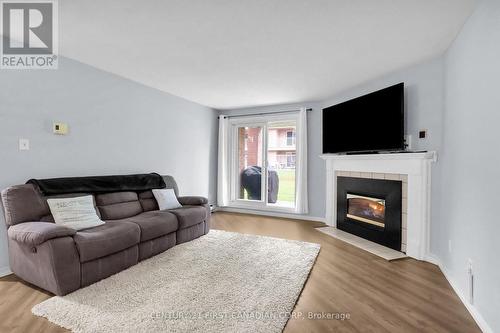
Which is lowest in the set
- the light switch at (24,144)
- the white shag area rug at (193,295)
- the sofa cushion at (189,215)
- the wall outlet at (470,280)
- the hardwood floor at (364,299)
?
the hardwood floor at (364,299)

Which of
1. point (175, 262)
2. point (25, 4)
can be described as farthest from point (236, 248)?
point (25, 4)

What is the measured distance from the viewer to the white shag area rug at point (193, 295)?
1.83 m

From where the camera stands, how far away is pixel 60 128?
304cm

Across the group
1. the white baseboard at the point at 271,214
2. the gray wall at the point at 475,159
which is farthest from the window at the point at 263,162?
the gray wall at the point at 475,159

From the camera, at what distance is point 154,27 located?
2383mm

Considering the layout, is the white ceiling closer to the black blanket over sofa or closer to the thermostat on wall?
the thermostat on wall

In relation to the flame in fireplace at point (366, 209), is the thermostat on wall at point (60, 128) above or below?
above

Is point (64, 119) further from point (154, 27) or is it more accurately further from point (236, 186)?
point (236, 186)

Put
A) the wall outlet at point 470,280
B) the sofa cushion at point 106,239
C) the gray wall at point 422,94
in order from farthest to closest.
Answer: the gray wall at point 422,94, the sofa cushion at point 106,239, the wall outlet at point 470,280

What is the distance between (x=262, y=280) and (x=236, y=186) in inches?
145

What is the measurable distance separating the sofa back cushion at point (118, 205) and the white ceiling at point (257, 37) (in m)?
1.75

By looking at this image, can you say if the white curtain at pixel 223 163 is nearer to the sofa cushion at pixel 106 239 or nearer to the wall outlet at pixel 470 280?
the sofa cushion at pixel 106 239

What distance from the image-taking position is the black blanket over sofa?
276cm
